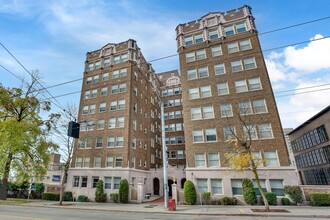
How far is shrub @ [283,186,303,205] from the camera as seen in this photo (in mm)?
19266

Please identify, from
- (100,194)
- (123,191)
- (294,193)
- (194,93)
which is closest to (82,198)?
(100,194)

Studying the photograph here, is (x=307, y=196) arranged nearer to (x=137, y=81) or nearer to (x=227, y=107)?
(x=227, y=107)

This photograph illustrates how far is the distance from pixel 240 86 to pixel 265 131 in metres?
6.94

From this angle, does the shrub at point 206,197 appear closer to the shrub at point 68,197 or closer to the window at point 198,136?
the window at point 198,136

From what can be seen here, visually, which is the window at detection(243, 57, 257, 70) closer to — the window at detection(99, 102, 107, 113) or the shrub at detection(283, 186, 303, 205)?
the shrub at detection(283, 186, 303, 205)

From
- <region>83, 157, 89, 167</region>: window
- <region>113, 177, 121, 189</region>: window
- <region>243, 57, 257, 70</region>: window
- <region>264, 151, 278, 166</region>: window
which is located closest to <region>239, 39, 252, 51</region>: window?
<region>243, 57, 257, 70</region>: window

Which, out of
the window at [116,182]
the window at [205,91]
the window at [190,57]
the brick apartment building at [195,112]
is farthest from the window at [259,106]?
the window at [116,182]

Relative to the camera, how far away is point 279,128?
74.9ft

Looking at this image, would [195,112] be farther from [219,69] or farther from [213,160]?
[219,69]

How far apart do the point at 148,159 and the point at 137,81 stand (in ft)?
50.3

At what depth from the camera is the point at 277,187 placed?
69.2 feet

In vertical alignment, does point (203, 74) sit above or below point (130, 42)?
below

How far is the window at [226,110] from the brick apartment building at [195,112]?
0.13 m

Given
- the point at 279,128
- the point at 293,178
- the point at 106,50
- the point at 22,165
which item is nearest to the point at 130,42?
the point at 106,50
